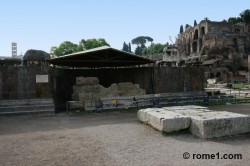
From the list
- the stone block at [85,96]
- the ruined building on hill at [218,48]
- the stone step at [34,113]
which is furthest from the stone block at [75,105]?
the ruined building on hill at [218,48]

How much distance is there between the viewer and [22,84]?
14.5 m

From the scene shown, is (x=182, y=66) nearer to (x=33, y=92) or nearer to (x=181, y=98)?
(x=181, y=98)

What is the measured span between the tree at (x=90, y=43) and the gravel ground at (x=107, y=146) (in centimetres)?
5746

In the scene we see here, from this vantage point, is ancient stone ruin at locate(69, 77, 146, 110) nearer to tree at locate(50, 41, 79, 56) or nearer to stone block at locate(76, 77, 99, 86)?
stone block at locate(76, 77, 99, 86)

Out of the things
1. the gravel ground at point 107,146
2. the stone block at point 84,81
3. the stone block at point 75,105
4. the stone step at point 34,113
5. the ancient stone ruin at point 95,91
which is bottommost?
the gravel ground at point 107,146

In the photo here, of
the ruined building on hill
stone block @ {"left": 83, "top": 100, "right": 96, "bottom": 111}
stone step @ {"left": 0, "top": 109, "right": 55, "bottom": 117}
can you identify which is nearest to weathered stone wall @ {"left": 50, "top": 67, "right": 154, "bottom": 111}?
stone block @ {"left": 83, "top": 100, "right": 96, "bottom": 111}

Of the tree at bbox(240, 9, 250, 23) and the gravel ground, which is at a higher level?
the tree at bbox(240, 9, 250, 23)

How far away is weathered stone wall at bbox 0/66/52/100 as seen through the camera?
14.3 meters

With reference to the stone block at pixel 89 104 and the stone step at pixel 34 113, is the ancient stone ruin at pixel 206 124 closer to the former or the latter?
the stone block at pixel 89 104

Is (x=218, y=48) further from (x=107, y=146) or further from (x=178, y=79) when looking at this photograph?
(x=107, y=146)

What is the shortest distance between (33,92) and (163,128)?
355 inches

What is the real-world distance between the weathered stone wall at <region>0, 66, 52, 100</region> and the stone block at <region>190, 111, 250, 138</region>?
9.55m

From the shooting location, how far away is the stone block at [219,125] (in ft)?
25.8

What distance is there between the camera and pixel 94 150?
6.88 m
